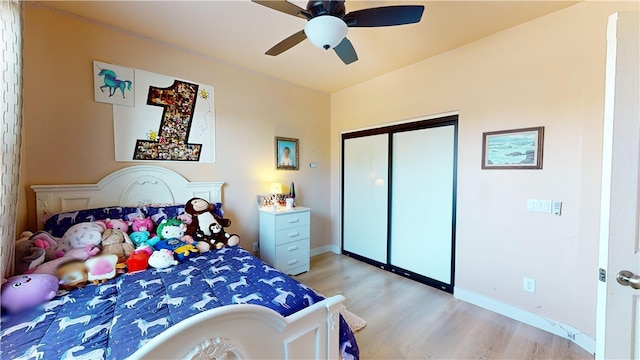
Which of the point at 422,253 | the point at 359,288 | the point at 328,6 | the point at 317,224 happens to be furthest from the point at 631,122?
the point at 317,224

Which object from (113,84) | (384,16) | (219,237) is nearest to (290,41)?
(384,16)

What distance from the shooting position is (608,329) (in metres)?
0.91

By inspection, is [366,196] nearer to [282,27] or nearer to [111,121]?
[282,27]

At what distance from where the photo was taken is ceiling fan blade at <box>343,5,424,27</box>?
1.35 meters

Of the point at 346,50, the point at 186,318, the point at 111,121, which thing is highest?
the point at 346,50

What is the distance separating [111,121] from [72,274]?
1.37 m

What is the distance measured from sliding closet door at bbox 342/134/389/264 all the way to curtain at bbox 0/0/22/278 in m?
3.10

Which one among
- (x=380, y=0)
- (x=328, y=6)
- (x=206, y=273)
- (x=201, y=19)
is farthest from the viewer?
(x=201, y=19)

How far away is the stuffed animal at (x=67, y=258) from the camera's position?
54.4 inches

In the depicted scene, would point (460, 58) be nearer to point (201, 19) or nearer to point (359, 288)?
point (201, 19)

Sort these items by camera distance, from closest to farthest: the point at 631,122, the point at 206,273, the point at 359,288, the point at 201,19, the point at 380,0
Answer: the point at 631,122 < the point at 206,273 < the point at 380,0 < the point at 201,19 < the point at 359,288

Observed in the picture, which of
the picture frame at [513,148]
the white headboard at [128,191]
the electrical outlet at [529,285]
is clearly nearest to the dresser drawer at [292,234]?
the white headboard at [128,191]

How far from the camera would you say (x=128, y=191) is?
2189mm

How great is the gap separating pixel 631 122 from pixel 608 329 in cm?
79
